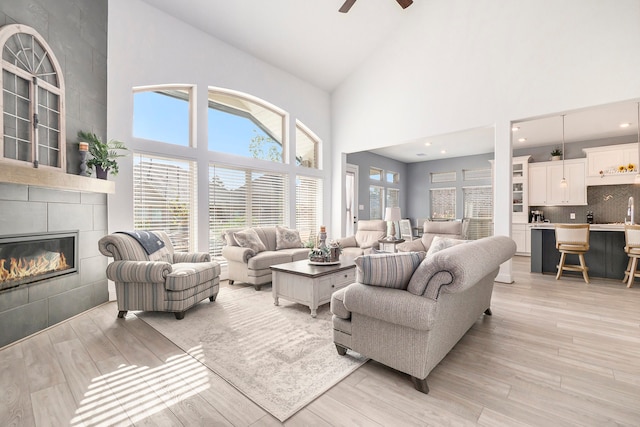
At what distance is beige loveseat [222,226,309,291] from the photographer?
4.32 m

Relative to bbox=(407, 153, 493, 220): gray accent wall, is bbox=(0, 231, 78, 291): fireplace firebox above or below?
below

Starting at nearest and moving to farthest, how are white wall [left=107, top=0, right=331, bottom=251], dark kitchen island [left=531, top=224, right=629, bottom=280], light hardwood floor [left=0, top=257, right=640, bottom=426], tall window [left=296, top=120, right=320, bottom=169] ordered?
light hardwood floor [left=0, top=257, right=640, bottom=426] < white wall [left=107, top=0, right=331, bottom=251] < dark kitchen island [left=531, top=224, right=629, bottom=280] < tall window [left=296, top=120, right=320, bottom=169]

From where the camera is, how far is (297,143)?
6.69 metres

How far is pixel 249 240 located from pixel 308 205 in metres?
2.42

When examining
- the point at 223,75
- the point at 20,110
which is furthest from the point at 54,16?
the point at 223,75

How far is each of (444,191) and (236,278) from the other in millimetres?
7941

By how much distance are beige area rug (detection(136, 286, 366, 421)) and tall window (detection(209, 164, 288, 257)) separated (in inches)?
68.4

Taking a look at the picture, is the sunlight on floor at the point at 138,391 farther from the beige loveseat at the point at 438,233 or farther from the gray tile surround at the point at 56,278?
the beige loveseat at the point at 438,233

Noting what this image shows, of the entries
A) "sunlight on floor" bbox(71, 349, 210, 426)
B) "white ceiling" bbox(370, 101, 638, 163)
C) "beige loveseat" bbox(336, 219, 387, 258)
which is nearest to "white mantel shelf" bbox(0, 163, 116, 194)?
"sunlight on floor" bbox(71, 349, 210, 426)

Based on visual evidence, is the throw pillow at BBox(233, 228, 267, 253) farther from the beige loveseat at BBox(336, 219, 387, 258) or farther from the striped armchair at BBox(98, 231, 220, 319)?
the beige loveseat at BBox(336, 219, 387, 258)

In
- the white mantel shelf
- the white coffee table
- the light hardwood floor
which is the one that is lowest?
the light hardwood floor

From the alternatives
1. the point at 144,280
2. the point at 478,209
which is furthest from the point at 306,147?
the point at 478,209

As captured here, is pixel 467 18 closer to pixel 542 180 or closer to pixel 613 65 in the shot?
pixel 613 65

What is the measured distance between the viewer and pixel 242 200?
5457 millimetres
